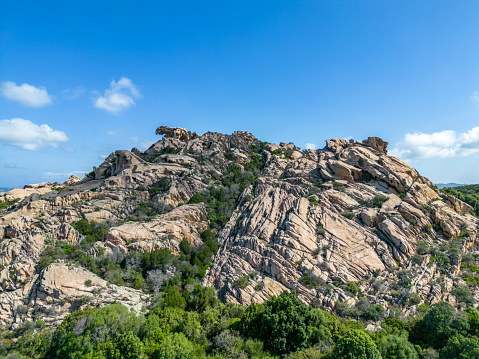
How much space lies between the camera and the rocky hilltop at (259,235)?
32312 mm

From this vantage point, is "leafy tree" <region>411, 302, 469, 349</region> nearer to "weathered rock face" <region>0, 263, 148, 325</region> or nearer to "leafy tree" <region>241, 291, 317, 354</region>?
"leafy tree" <region>241, 291, 317, 354</region>

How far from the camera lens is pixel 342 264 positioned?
125 ft

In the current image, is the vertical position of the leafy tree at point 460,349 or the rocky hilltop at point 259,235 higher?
the rocky hilltop at point 259,235

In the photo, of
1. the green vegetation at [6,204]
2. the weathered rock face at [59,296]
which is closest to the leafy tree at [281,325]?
the weathered rock face at [59,296]

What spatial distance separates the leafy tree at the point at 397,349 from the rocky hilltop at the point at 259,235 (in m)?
8.20

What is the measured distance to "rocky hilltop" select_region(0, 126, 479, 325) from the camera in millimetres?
32312

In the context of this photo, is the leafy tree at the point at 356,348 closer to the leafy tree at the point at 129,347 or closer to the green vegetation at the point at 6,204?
the leafy tree at the point at 129,347

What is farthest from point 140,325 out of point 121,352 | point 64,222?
point 64,222

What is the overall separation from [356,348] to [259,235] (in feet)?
75.1

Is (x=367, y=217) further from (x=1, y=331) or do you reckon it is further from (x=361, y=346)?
(x=1, y=331)

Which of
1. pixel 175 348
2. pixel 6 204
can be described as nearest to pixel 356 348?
pixel 175 348

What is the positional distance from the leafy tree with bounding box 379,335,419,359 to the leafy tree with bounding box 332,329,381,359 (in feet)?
4.08

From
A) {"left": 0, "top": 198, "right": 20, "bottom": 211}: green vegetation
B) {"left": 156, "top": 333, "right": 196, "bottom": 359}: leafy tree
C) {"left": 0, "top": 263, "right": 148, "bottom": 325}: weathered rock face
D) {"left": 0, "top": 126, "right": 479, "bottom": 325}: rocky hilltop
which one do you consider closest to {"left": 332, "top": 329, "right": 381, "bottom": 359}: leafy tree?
{"left": 0, "top": 126, "right": 479, "bottom": 325}: rocky hilltop

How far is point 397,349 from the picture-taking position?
22750mm
